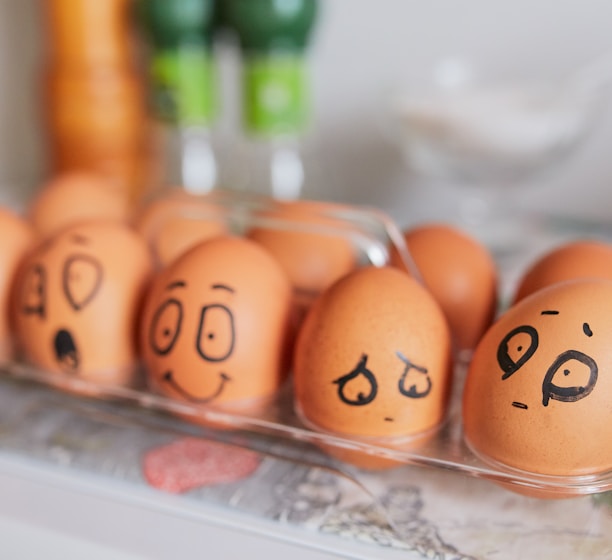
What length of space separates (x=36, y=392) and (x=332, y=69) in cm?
53

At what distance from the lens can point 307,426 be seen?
431 mm

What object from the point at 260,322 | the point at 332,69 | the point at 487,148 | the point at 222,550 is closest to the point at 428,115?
the point at 487,148

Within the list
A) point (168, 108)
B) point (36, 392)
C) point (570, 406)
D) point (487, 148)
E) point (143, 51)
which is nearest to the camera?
point (570, 406)

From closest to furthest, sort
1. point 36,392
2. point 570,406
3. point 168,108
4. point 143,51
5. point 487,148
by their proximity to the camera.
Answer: point 570,406
point 36,392
point 487,148
point 168,108
point 143,51

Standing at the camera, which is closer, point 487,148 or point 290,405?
point 290,405

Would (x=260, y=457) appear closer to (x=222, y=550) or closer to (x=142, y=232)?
(x=222, y=550)

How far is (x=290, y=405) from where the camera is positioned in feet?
1.49

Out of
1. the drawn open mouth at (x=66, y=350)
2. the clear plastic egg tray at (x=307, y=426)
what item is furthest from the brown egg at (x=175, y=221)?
the drawn open mouth at (x=66, y=350)

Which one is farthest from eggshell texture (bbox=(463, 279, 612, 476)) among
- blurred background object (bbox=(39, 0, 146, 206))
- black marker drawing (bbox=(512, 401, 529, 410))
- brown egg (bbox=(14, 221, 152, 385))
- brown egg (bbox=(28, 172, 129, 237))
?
blurred background object (bbox=(39, 0, 146, 206))

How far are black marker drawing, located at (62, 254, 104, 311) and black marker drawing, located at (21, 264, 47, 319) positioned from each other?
0.6 inches

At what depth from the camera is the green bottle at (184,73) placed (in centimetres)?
83

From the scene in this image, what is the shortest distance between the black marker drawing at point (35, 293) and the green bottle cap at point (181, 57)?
402mm

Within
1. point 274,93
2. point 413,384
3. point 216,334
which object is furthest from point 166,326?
point 274,93

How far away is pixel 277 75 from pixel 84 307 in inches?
16.3
